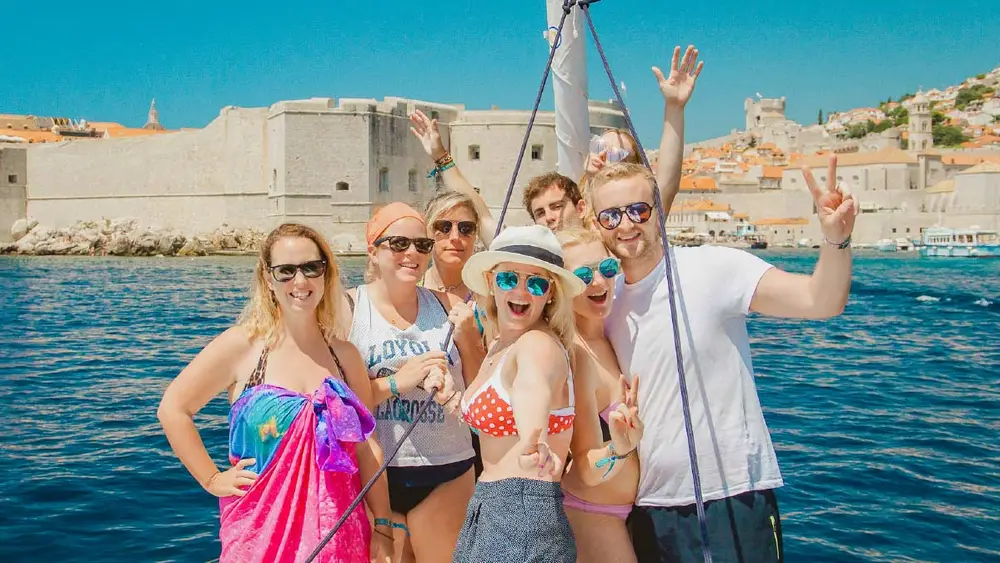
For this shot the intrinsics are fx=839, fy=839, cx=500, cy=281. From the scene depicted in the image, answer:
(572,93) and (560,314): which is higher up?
(572,93)

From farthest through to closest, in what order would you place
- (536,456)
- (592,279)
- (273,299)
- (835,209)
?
(273,299) < (592,279) < (835,209) < (536,456)

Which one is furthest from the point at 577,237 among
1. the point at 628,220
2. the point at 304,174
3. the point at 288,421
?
the point at 304,174

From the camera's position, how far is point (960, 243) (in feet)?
141

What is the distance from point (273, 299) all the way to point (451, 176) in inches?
43.9

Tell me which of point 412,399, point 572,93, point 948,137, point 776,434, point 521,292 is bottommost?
point 776,434

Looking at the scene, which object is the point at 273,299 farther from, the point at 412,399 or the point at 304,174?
the point at 304,174

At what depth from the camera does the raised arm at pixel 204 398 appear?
1886 millimetres

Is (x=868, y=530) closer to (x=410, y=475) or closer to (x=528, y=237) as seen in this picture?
(x=410, y=475)

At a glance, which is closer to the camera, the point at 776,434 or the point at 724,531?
the point at 724,531

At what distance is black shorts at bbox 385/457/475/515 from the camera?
7.28 feet

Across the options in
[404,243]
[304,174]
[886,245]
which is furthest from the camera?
[886,245]

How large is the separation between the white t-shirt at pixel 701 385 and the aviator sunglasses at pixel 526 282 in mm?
362

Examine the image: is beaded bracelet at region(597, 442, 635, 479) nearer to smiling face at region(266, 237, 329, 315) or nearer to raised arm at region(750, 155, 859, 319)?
raised arm at region(750, 155, 859, 319)

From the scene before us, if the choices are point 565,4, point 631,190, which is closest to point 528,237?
point 631,190
